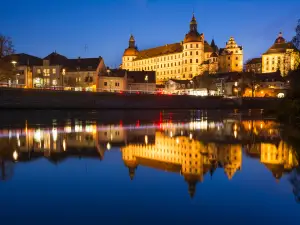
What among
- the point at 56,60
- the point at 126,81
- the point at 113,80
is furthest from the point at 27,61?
the point at 126,81

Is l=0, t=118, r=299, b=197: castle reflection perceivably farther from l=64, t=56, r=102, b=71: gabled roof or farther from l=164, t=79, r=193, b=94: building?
l=164, t=79, r=193, b=94: building

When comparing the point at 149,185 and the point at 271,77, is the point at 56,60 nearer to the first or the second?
the point at 271,77

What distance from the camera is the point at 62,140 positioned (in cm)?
1823

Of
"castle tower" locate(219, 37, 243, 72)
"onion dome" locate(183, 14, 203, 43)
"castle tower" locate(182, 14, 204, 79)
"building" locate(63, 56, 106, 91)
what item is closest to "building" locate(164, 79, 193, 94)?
"castle tower" locate(219, 37, 243, 72)

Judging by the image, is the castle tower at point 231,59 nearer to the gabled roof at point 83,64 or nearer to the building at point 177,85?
the building at point 177,85

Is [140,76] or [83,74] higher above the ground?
[140,76]

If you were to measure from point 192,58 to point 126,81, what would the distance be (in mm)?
71353

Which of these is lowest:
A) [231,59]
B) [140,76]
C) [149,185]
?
[149,185]

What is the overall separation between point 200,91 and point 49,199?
353 ft

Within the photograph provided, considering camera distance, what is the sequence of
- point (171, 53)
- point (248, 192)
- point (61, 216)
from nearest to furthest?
point (61, 216) → point (248, 192) → point (171, 53)

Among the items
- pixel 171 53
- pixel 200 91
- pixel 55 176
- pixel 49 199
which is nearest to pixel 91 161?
pixel 55 176

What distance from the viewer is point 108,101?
247ft

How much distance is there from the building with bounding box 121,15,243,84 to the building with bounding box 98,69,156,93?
1986 inches

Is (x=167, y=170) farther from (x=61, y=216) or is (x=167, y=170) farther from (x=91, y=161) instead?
(x=61, y=216)
